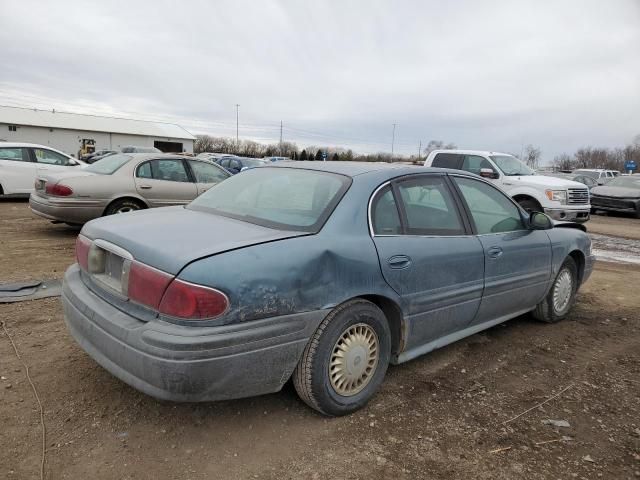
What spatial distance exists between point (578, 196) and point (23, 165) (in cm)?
1370

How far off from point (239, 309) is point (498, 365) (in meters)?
2.42

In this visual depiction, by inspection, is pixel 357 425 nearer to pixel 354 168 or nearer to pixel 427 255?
pixel 427 255

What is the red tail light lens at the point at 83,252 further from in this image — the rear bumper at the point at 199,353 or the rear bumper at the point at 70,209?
the rear bumper at the point at 70,209

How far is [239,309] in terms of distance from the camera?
236cm

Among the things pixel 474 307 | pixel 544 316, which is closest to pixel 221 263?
pixel 474 307

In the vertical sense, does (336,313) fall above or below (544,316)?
above

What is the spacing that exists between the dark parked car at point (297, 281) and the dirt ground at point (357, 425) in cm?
28

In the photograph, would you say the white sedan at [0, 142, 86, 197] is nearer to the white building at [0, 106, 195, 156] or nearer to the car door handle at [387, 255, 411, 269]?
the car door handle at [387, 255, 411, 269]

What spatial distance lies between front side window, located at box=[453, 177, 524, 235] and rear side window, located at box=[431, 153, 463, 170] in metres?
7.69

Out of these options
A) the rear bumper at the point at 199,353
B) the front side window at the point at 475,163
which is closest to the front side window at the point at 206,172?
the front side window at the point at 475,163

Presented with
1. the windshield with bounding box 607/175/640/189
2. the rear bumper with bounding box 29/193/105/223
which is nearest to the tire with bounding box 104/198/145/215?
the rear bumper with bounding box 29/193/105/223

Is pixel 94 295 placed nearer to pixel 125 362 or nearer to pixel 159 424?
pixel 125 362

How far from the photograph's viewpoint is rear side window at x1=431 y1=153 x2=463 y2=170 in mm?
11720

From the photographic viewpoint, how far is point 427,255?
3236 mm
